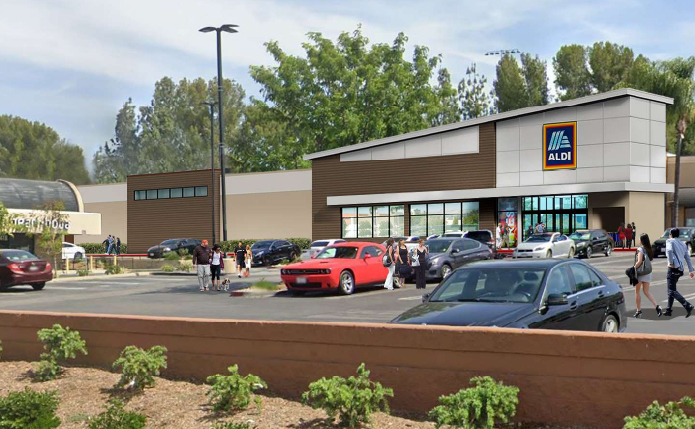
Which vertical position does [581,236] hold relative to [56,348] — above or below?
above

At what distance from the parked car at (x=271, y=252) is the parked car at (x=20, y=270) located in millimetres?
15578

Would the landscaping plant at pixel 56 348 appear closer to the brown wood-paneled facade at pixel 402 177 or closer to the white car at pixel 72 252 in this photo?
the white car at pixel 72 252

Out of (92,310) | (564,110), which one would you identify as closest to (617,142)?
(564,110)

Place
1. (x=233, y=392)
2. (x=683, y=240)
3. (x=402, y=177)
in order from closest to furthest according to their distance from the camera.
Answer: (x=233, y=392) → (x=683, y=240) → (x=402, y=177)

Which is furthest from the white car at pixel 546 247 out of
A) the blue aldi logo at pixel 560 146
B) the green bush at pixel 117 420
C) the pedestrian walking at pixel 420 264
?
the green bush at pixel 117 420

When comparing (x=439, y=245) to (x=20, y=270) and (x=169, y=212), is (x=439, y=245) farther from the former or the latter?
(x=169, y=212)

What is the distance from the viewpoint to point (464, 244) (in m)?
28.7

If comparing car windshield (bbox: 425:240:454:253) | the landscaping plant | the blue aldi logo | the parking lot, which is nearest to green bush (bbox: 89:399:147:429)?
the landscaping plant

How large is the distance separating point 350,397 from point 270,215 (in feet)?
183

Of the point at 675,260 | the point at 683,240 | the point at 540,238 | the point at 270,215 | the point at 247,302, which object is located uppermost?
the point at 270,215

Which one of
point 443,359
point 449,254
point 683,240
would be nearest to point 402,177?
point 683,240

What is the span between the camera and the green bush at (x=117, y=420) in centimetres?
809

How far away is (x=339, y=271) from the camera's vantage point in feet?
77.5

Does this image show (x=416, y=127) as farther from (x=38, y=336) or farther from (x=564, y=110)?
(x=38, y=336)
